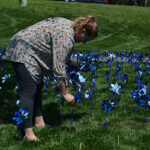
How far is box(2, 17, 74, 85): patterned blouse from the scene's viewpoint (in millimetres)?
3538

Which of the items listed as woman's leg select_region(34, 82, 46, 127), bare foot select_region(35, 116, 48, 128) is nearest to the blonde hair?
woman's leg select_region(34, 82, 46, 127)

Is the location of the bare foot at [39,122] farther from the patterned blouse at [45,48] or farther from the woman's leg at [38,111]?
the patterned blouse at [45,48]

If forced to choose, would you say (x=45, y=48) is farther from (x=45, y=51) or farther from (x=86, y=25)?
(x=86, y=25)

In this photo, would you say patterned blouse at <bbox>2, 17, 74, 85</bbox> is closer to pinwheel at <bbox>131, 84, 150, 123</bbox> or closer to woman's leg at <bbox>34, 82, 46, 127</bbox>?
woman's leg at <bbox>34, 82, 46, 127</bbox>

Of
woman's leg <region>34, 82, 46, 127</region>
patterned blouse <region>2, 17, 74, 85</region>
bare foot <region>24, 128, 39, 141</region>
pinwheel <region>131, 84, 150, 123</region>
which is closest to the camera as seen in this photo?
patterned blouse <region>2, 17, 74, 85</region>

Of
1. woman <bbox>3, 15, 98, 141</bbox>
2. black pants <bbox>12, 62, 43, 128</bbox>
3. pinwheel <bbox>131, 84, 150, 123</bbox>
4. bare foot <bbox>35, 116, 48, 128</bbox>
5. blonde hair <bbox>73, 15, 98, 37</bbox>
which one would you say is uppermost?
blonde hair <bbox>73, 15, 98, 37</bbox>

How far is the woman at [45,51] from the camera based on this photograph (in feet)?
11.6

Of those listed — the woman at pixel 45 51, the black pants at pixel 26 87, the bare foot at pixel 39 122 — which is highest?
the woman at pixel 45 51

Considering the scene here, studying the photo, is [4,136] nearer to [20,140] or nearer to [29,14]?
[20,140]

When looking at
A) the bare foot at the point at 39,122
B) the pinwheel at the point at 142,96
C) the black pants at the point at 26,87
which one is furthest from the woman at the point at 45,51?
the pinwheel at the point at 142,96

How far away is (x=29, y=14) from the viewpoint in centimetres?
2247

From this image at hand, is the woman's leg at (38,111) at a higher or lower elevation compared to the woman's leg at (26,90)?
lower

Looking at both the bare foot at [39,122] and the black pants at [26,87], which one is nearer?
the black pants at [26,87]

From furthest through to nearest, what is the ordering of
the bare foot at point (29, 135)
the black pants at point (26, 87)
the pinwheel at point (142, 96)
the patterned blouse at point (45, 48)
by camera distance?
the pinwheel at point (142, 96), the bare foot at point (29, 135), the black pants at point (26, 87), the patterned blouse at point (45, 48)
